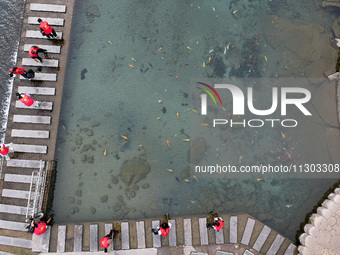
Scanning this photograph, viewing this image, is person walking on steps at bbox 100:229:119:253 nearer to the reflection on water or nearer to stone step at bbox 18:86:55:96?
the reflection on water

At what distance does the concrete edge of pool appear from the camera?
32.3 ft

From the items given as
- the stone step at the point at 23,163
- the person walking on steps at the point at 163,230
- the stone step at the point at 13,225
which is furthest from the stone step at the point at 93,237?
the stone step at the point at 23,163

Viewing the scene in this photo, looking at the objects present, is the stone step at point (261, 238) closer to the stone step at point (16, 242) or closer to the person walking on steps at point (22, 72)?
the stone step at point (16, 242)

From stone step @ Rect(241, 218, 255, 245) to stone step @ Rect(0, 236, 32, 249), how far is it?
912 cm

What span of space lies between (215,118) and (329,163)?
5709 mm

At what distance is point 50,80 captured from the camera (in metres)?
10.6

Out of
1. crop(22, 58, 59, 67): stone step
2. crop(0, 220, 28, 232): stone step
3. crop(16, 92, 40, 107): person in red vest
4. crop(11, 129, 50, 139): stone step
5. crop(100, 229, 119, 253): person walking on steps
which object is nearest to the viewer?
crop(100, 229, 119, 253): person walking on steps

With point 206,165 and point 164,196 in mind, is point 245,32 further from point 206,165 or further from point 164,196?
point 164,196

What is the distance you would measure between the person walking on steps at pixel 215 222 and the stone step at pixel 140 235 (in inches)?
111

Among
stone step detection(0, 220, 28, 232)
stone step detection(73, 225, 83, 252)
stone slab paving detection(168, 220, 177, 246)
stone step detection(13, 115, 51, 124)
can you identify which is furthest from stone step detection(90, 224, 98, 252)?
stone step detection(13, 115, 51, 124)

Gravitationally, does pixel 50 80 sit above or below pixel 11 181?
above

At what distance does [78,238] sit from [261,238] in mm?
7872

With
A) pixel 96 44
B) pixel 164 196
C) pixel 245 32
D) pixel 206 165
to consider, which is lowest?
pixel 164 196

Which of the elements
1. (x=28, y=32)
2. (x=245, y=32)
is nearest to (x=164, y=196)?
(x=245, y=32)
